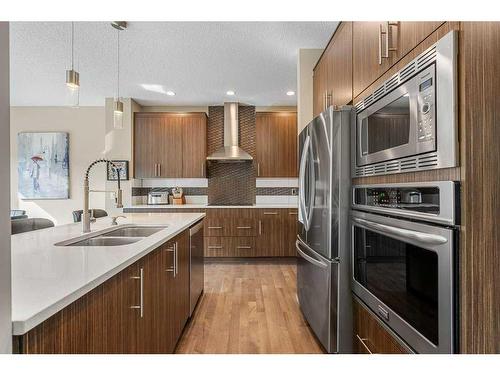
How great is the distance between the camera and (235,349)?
2039mm

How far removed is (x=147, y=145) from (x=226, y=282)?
8.42 feet

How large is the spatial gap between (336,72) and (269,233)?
2702 mm

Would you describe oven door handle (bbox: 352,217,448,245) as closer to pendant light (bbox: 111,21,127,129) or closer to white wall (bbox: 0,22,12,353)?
white wall (bbox: 0,22,12,353)

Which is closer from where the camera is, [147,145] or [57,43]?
[57,43]

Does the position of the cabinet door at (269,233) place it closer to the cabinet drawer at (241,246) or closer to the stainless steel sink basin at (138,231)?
the cabinet drawer at (241,246)

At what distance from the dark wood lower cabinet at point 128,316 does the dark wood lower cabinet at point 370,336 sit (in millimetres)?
1077

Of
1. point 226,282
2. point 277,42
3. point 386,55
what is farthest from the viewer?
point 226,282

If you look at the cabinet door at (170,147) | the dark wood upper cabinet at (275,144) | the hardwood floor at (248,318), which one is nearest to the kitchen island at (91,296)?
the hardwood floor at (248,318)

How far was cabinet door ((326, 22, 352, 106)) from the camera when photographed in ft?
6.41

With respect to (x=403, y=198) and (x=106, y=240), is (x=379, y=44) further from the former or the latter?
(x=106, y=240)

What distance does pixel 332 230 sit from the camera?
71.9 inches

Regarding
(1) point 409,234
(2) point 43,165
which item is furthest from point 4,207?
(2) point 43,165
